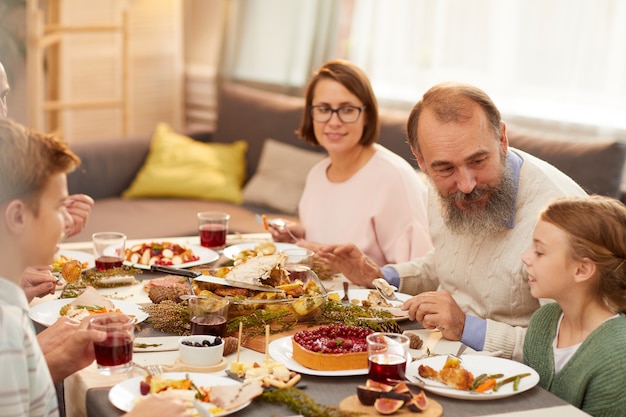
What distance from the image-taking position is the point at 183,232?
464 centimetres

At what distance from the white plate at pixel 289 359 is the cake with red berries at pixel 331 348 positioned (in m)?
0.01

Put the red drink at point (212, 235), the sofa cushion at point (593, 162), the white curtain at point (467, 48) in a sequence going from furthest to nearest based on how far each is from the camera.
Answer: the white curtain at point (467, 48), the sofa cushion at point (593, 162), the red drink at point (212, 235)

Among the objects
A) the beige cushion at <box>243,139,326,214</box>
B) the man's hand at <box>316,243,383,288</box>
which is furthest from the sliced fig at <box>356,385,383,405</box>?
the beige cushion at <box>243,139,326,214</box>

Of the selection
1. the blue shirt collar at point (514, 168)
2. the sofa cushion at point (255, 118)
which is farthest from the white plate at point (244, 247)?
the sofa cushion at point (255, 118)

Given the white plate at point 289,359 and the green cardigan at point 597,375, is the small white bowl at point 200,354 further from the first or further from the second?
the green cardigan at point 597,375

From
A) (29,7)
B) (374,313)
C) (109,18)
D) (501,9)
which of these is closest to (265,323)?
(374,313)

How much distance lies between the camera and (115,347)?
6.13 feet

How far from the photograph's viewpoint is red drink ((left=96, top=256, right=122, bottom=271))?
273cm

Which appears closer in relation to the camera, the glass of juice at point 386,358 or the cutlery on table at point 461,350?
the glass of juice at point 386,358

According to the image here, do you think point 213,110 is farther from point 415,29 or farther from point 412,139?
point 412,139

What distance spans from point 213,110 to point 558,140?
10.7ft

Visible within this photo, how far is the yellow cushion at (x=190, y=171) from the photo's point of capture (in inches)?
211

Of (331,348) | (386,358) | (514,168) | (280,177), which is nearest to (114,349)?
(331,348)

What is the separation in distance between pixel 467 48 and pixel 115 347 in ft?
11.3
